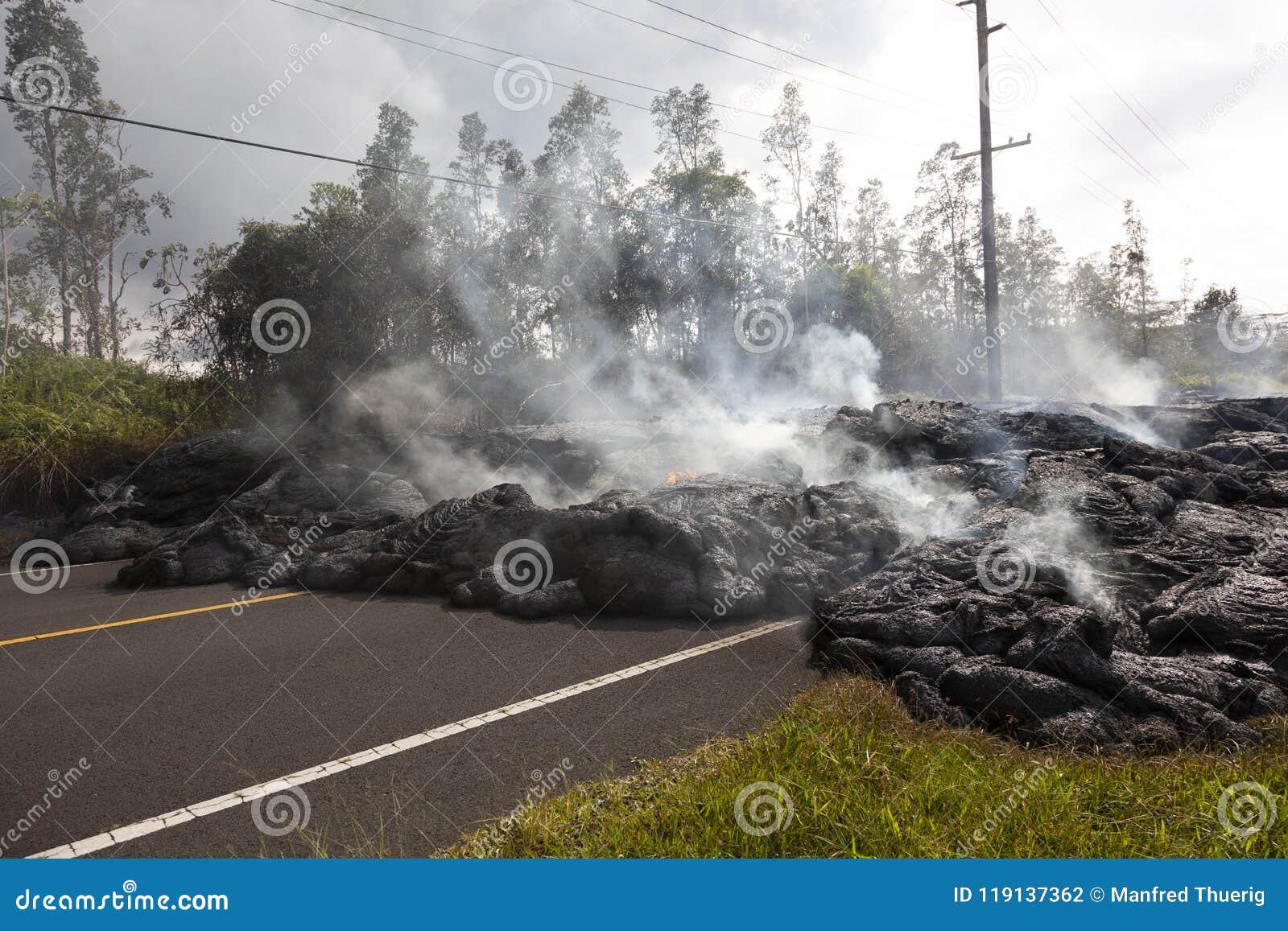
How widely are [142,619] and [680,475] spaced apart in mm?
8265

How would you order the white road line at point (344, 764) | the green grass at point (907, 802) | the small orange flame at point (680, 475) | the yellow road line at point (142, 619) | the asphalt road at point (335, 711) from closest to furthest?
the green grass at point (907, 802)
the white road line at point (344, 764)
the asphalt road at point (335, 711)
the yellow road line at point (142, 619)
the small orange flame at point (680, 475)

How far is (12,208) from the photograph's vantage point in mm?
25891

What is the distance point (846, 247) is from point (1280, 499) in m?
42.6

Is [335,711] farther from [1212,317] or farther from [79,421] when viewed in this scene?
[1212,317]

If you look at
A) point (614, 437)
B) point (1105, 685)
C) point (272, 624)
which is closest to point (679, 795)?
point (1105, 685)

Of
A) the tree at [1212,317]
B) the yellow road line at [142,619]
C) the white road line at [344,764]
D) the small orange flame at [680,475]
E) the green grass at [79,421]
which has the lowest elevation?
the white road line at [344,764]

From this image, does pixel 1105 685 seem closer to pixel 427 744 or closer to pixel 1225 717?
pixel 1225 717

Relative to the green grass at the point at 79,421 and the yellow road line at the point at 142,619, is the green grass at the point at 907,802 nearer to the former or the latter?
the yellow road line at the point at 142,619

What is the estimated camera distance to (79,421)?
643 inches

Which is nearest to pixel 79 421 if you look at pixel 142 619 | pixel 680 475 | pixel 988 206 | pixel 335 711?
pixel 142 619

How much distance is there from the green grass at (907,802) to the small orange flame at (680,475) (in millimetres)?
8895

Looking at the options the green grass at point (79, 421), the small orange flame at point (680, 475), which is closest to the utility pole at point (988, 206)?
the small orange flame at point (680, 475)

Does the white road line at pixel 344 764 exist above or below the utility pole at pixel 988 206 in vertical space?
below

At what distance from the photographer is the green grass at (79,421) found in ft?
48.2
